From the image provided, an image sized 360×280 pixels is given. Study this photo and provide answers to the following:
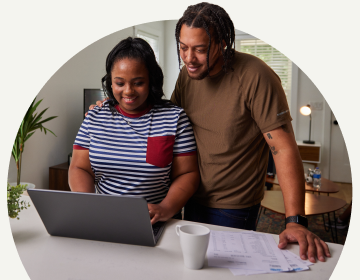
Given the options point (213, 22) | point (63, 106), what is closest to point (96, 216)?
point (213, 22)

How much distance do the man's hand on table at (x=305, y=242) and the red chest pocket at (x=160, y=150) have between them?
49 cm

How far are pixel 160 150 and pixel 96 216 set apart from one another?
14.5 inches

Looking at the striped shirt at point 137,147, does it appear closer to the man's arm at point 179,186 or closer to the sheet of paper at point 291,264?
the man's arm at point 179,186

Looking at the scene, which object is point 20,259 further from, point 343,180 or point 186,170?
point 343,180

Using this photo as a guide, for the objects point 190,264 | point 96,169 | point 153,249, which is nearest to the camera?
point 190,264

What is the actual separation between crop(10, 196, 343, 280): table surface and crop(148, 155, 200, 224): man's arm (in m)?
0.08

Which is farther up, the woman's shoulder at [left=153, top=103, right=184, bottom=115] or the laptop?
the woman's shoulder at [left=153, top=103, right=184, bottom=115]

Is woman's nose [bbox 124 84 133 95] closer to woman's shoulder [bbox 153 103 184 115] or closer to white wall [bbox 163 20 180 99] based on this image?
woman's shoulder [bbox 153 103 184 115]

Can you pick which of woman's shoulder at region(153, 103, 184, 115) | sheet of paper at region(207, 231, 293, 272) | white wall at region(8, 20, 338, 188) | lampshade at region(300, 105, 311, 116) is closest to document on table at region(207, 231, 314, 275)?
sheet of paper at region(207, 231, 293, 272)

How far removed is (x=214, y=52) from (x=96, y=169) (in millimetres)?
649

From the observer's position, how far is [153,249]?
97cm

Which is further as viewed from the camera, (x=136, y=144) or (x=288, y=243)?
(x=136, y=144)

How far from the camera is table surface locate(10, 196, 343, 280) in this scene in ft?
2.77

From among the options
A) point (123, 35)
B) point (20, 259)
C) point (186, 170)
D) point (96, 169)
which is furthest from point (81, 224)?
point (123, 35)
